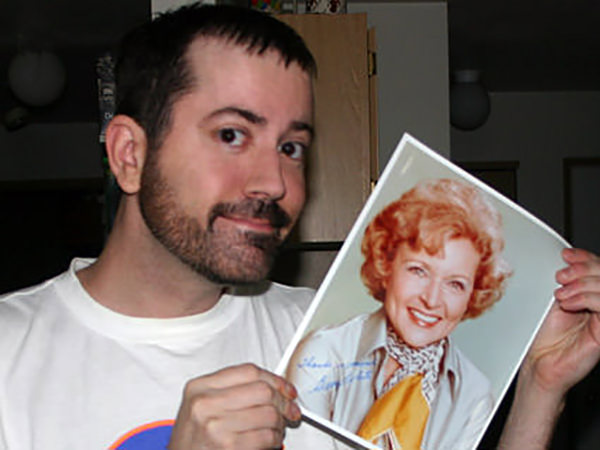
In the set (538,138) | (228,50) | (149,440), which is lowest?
(149,440)

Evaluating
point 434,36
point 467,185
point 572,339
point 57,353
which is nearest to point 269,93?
point 467,185

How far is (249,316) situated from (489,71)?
4133 mm

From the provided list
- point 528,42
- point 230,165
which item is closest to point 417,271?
point 230,165

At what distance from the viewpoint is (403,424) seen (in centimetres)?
92

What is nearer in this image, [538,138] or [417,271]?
[417,271]

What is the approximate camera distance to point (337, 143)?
218 centimetres

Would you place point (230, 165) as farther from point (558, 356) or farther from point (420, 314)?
point (558, 356)

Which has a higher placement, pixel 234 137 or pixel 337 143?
pixel 337 143

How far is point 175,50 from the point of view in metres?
0.98

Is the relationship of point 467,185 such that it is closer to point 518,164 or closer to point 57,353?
point 57,353

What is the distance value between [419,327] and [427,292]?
47mm
